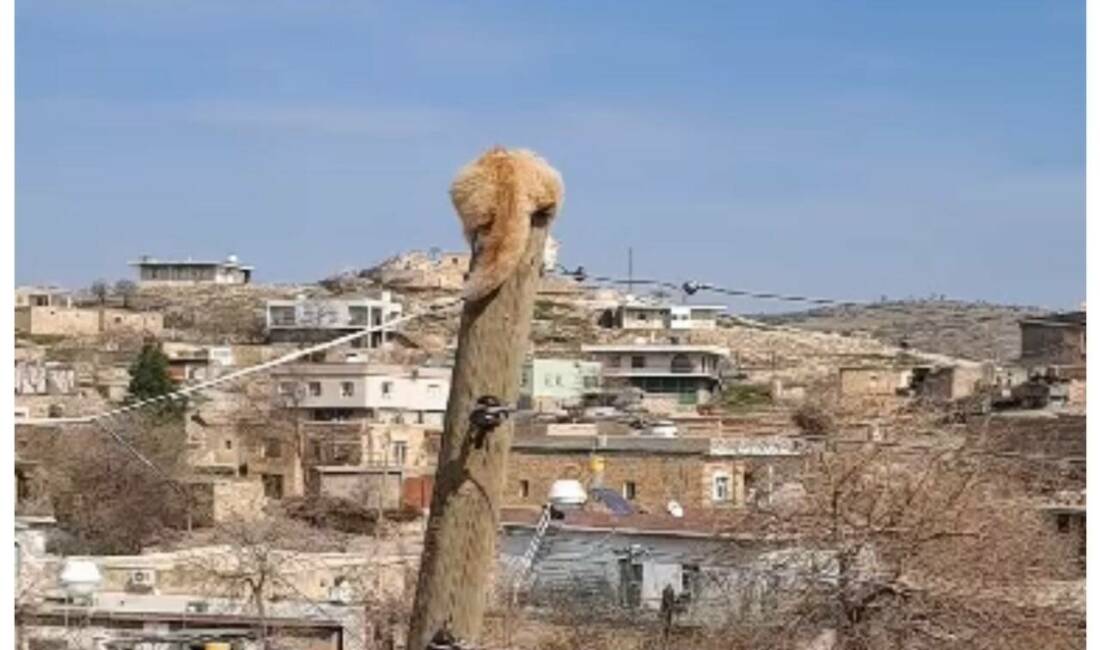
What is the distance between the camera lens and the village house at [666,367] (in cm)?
3319

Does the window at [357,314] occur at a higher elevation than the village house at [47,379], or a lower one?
higher

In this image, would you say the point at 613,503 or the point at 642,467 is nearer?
the point at 613,503

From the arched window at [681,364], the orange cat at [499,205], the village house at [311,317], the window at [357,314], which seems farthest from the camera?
the village house at [311,317]

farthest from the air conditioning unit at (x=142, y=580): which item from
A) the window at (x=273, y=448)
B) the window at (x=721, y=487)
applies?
the window at (x=273, y=448)

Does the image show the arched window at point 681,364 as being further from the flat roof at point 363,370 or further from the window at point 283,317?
the window at point 283,317

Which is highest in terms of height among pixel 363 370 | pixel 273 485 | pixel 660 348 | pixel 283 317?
pixel 283 317

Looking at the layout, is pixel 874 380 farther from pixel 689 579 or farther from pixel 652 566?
pixel 689 579

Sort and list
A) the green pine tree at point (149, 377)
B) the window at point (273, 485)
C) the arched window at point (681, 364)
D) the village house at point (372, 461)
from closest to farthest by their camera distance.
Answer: the village house at point (372, 461)
the window at point (273, 485)
the green pine tree at point (149, 377)
the arched window at point (681, 364)

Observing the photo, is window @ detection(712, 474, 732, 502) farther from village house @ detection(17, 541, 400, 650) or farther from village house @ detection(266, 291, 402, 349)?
village house @ detection(266, 291, 402, 349)

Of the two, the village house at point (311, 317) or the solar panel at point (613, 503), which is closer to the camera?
the solar panel at point (613, 503)

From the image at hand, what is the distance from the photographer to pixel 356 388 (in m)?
27.0

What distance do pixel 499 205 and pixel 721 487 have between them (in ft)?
45.9

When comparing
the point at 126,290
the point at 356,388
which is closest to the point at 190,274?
the point at 126,290
